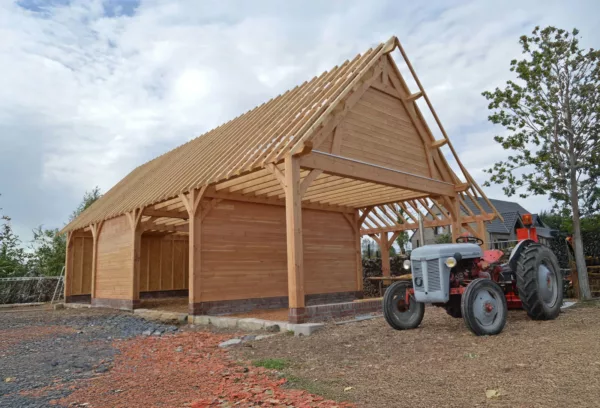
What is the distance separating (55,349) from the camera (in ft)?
23.8

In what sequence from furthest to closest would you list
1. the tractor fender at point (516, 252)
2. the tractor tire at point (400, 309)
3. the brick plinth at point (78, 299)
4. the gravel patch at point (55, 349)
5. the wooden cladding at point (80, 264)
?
the wooden cladding at point (80, 264) → the brick plinth at point (78, 299) → the tractor fender at point (516, 252) → the tractor tire at point (400, 309) → the gravel patch at point (55, 349)

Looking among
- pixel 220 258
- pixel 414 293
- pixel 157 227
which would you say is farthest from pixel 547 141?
pixel 157 227

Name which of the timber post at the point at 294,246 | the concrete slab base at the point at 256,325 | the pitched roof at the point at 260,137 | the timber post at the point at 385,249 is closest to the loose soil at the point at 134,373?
the concrete slab base at the point at 256,325

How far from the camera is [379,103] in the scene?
1059cm

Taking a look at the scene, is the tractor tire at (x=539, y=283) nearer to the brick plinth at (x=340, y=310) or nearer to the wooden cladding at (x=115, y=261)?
the brick plinth at (x=340, y=310)

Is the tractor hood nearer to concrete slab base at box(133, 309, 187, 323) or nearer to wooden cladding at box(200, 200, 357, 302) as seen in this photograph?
wooden cladding at box(200, 200, 357, 302)

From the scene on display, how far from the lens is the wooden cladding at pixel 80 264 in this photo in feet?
58.9

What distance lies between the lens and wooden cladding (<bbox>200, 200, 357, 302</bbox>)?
433 inches

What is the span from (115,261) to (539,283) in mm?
12473

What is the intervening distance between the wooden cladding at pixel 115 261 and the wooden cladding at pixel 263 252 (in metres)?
3.73

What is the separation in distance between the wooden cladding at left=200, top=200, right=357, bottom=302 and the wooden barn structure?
3 centimetres

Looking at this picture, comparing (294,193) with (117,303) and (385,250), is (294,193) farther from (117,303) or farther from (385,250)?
(385,250)

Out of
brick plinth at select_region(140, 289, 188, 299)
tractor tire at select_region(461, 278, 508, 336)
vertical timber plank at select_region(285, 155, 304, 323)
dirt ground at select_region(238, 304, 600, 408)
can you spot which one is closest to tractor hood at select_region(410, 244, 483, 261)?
tractor tire at select_region(461, 278, 508, 336)

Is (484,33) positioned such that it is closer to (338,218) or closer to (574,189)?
(574,189)
